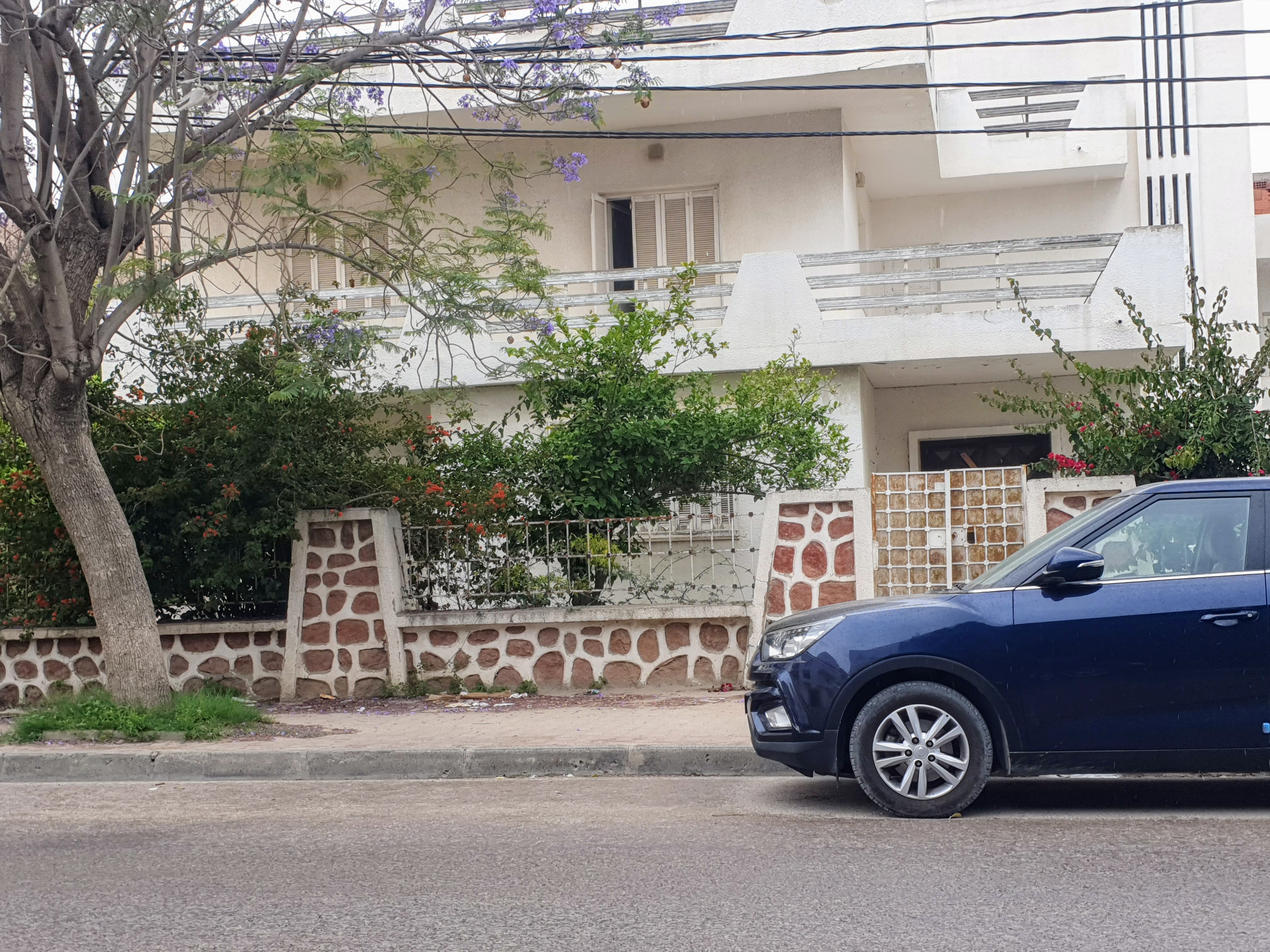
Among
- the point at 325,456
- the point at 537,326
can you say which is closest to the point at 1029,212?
the point at 537,326

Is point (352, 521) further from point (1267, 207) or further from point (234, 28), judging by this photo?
point (1267, 207)

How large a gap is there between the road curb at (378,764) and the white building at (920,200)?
7.05m

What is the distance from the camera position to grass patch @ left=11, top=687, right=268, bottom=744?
9.34 m

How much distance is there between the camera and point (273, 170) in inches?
352

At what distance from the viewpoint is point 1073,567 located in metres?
6.26

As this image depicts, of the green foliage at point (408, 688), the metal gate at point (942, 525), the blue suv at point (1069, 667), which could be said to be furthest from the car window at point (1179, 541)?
the green foliage at point (408, 688)

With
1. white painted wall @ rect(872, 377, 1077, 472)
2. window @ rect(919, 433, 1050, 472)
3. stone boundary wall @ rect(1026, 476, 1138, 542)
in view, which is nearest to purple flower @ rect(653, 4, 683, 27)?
stone boundary wall @ rect(1026, 476, 1138, 542)

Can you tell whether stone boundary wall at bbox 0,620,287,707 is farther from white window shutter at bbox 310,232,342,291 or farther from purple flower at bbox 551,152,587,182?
white window shutter at bbox 310,232,342,291

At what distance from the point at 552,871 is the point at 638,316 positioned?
7313 millimetres

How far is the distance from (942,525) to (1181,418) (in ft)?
7.35

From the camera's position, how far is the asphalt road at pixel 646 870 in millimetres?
4500

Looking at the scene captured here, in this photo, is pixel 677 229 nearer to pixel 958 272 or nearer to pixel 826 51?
pixel 826 51

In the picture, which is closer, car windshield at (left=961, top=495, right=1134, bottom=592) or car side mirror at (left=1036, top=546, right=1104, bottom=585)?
car side mirror at (left=1036, top=546, right=1104, bottom=585)

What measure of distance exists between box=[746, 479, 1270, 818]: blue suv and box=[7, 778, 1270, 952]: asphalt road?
0.31 meters
